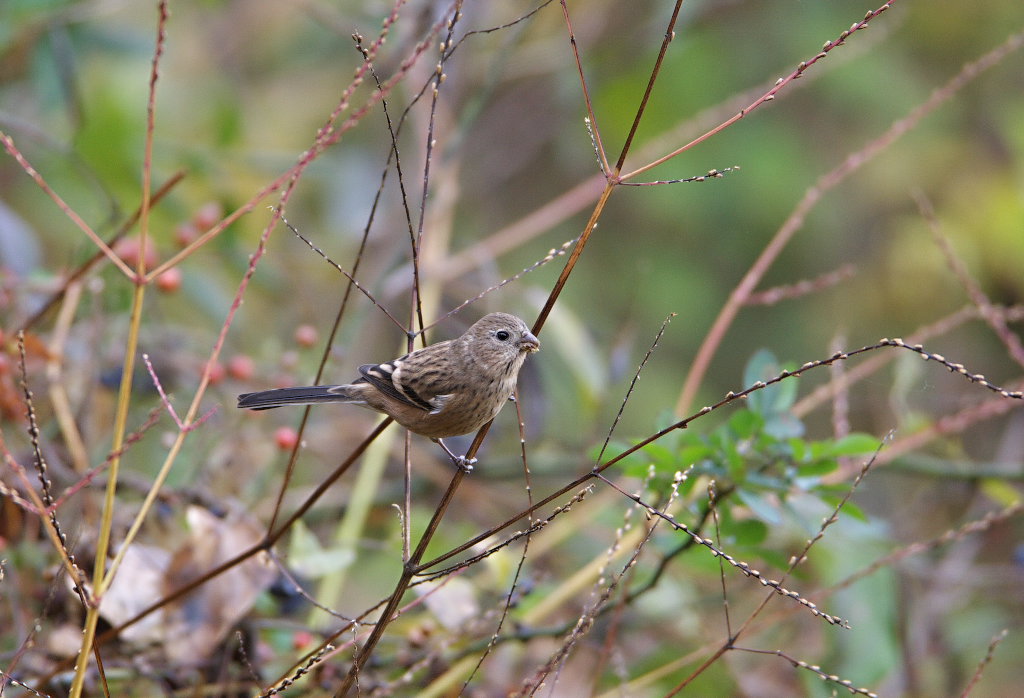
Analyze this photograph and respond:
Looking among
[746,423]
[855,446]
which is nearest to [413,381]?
[746,423]

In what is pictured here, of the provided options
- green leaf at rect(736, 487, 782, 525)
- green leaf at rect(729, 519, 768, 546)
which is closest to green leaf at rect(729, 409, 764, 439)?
green leaf at rect(736, 487, 782, 525)

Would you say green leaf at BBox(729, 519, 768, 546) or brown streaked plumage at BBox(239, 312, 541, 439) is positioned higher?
brown streaked plumage at BBox(239, 312, 541, 439)

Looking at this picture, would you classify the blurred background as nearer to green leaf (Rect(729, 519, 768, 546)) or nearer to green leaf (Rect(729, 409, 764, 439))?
green leaf (Rect(729, 519, 768, 546))

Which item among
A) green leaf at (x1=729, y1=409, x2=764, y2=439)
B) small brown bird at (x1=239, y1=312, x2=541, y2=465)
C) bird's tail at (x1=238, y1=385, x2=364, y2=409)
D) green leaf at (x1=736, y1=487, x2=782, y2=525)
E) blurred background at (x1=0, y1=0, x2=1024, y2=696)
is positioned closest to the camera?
green leaf at (x1=736, y1=487, x2=782, y2=525)

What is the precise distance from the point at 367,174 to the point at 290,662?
123 inches

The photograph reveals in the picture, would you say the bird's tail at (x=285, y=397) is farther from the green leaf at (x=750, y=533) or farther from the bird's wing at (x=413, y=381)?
the green leaf at (x=750, y=533)

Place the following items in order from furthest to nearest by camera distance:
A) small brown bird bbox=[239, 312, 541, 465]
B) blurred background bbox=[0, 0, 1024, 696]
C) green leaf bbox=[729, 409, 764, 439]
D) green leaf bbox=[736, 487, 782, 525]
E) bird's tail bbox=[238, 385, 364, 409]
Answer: blurred background bbox=[0, 0, 1024, 696]
small brown bird bbox=[239, 312, 541, 465]
bird's tail bbox=[238, 385, 364, 409]
green leaf bbox=[729, 409, 764, 439]
green leaf bbox=[736, 487, 782, 525]

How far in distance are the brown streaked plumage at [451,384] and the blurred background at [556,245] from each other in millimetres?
386

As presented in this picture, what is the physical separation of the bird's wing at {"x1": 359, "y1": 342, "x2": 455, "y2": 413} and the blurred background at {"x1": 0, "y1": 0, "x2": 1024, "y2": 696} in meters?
0.43

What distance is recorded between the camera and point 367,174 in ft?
17.1

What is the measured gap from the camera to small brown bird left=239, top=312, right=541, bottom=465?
2881 mm

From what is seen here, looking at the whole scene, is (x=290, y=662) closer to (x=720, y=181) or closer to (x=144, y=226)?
(x=144, y=226)

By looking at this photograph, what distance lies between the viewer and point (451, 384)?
2947 mm

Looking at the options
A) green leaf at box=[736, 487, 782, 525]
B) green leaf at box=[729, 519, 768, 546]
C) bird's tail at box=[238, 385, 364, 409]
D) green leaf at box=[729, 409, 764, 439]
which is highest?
green leaf at box=[729, 409, 764, 439]
